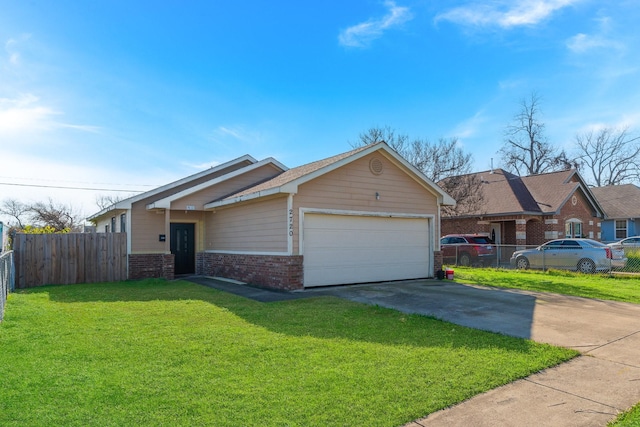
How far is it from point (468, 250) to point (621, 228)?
1882 centimetres

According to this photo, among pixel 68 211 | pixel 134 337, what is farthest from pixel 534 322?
pixel 68 211

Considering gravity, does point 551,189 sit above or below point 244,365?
above

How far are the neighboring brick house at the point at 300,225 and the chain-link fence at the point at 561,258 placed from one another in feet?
19.6

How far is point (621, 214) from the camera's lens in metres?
29.5

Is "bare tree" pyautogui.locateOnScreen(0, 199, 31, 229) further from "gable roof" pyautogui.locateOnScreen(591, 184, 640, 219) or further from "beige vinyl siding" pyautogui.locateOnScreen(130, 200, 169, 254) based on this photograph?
"gable roof" pyautogui.locateOnScreen(591, 184, 640, 219)

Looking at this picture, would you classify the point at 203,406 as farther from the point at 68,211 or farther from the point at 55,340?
the point at 68,211

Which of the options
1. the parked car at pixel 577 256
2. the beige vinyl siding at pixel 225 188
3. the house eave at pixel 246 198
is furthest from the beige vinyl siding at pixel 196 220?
the parked car at pixel 577 256

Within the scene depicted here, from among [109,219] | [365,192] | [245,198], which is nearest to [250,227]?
[245,198]

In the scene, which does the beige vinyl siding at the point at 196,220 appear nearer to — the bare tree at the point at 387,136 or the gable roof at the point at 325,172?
the gable roof at the point at 325,172

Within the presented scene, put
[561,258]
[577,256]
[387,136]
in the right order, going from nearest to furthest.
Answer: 1. [577,256]
2. [561,258]
3. [387,136]

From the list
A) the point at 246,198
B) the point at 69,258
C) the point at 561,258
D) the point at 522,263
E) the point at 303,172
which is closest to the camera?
the point at 246,198

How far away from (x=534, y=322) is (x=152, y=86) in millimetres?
14209

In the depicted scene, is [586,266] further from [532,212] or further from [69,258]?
[69,258]

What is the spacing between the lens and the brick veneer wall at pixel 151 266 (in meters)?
14.4
